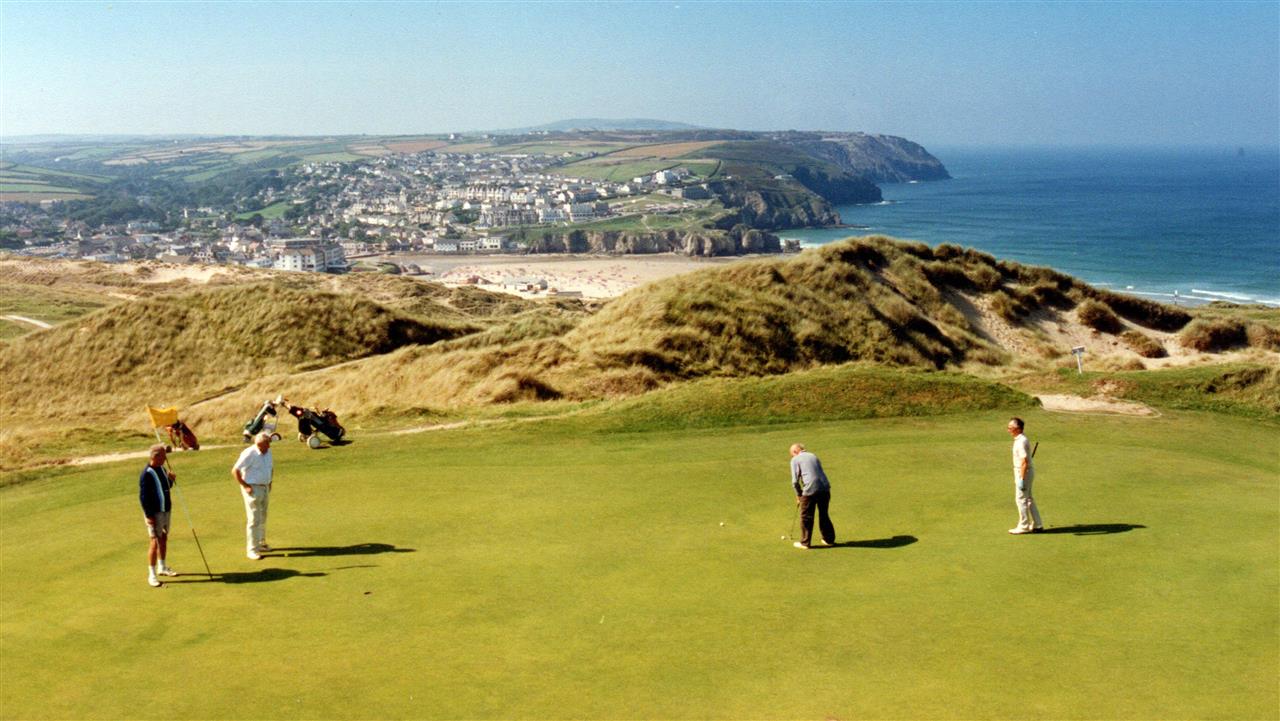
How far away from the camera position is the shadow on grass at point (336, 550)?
13.8 meters

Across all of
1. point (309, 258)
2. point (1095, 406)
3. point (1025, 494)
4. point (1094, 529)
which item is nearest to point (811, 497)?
point (1025, 494)

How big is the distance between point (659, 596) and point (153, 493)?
664 centimetres

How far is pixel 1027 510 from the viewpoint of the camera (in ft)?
47.5

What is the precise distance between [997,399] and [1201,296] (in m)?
107

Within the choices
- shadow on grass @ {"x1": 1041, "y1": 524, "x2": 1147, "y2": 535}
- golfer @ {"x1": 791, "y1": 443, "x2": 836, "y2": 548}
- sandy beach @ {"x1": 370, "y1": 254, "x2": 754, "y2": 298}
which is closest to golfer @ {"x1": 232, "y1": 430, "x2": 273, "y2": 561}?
golfer @ {"x1": 791, "y1": 443, "x2": 836, "y2": 548}

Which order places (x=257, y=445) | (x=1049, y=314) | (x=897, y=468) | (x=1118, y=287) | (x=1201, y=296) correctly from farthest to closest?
(x=1118, y=287), (x=1201, y=296), (x=1049, y=314), (x=897, y=468), (x=257, y=445)

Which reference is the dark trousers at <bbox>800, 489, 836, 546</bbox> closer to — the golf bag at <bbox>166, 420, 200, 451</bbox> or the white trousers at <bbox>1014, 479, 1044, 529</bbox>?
the white trousers at <bbox>1014, 479, 1044, 529</bbox>

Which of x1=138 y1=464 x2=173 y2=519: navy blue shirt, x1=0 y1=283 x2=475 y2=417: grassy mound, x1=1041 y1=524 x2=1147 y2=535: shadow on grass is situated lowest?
x1=0 y1=283 x2=475 y2=417: grassy mound

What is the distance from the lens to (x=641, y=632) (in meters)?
10.7

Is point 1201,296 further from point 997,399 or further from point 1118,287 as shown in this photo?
point 997,399

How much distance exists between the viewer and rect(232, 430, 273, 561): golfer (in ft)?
45.0

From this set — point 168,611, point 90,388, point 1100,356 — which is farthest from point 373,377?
point 1100,356

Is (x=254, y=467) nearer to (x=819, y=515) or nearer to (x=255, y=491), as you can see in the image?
(x=255, y=491)

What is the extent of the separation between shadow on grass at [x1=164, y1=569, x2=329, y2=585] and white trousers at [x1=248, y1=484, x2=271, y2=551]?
2.17 ft
